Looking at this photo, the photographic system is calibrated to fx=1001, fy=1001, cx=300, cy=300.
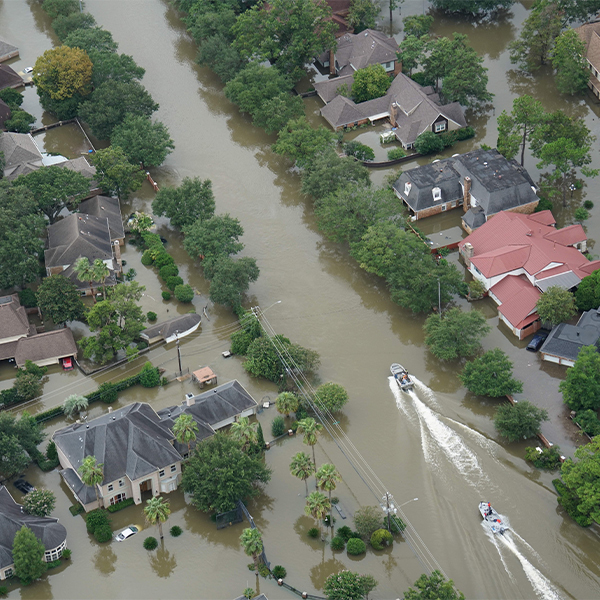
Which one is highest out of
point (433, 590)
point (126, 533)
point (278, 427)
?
point (433, 590)

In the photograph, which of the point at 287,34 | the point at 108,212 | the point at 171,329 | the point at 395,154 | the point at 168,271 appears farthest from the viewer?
the point at 287,34

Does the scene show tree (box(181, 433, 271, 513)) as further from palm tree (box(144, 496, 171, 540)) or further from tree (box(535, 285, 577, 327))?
tree (box(535, 285, 577, 327))

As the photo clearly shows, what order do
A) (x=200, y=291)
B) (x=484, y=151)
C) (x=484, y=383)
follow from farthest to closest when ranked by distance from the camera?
(x=484, y=151), (x=200, y=291), (x=484, y=383)

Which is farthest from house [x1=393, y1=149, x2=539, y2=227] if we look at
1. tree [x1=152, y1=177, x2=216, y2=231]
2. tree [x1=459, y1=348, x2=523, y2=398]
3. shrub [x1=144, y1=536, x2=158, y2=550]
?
shrub [x1=144, y1=536, x2=158, y2=550]

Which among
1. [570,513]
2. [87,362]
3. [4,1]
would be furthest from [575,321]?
[4,1]

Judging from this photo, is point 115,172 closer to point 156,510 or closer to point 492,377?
point 156,510

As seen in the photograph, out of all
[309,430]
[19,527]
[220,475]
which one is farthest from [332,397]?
[19,527]

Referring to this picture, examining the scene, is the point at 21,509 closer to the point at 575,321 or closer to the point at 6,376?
the point at 6,376
